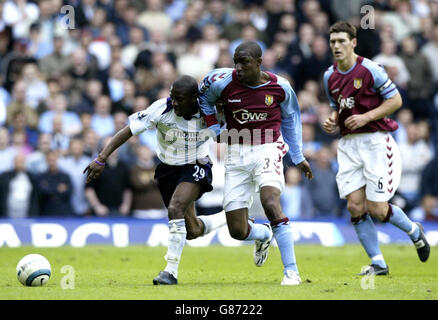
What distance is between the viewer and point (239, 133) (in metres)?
9.89

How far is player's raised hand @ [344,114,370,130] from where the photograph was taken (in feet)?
34.7

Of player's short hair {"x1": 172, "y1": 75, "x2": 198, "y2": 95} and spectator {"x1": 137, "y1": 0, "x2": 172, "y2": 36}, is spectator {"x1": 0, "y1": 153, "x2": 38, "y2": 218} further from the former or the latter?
player's short hair {"x1": 172, "y1": 75, "x2": 198, "y2": 95}

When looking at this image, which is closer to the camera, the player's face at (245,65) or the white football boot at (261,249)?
the player's face at (245,65)

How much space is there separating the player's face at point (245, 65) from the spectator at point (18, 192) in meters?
7.86

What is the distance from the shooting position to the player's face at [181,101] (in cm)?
958

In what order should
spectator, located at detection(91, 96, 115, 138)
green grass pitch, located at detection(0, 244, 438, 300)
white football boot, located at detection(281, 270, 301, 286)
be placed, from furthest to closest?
spectator, located at detection(91, 96, 115, 138), white football boot, located at detection(281, 270, 301, 286), green grass pitch, located at detection(0, 244, 438, 300)

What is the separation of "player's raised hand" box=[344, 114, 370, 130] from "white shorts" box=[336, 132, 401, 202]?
0.44 meters

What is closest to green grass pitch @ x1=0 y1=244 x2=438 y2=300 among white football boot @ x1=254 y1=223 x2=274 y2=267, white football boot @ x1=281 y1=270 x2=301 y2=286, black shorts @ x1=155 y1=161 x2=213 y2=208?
white football boot @ x1=281 y1=270 x2=301 y2=286

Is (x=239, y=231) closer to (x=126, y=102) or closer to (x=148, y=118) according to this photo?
(x=148, y=118)

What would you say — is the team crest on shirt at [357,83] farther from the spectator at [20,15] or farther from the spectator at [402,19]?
the spectator at [402,19]

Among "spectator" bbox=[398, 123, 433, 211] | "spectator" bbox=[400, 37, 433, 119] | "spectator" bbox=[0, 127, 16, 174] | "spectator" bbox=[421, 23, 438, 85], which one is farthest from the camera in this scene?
"spectator" bbox=[421, 23, 438, 85]

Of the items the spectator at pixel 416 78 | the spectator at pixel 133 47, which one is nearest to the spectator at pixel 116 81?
the spectator at pixel 133 47

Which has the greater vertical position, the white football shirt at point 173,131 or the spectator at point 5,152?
the white football shirt at point 173,131

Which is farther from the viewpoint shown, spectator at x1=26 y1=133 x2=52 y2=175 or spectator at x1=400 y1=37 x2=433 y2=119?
spectator at x1=400 y1=37 x2=433 y2=119
